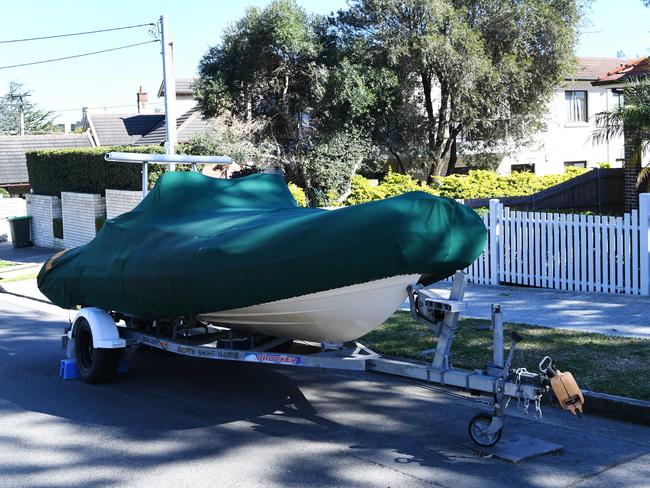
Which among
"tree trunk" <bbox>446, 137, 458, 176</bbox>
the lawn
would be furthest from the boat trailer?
"tree trunk" <bbox>446, 137, 458, 176</bbox>

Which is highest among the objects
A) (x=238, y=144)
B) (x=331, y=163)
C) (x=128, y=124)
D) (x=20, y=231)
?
(x=128, y=124)

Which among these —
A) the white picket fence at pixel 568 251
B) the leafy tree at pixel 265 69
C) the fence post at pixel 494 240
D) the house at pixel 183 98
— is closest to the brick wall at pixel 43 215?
the leafy tree at pixel 265 69

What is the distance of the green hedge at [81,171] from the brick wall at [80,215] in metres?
0.34

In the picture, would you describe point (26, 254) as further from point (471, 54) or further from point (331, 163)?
point (471, 54)

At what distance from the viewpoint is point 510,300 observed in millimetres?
13312

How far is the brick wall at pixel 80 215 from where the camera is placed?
25.0 m

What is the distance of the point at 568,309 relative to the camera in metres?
12.2

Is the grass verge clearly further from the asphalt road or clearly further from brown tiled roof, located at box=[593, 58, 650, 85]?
brown tiled roof, located at box=[593, 58, 650, 85]

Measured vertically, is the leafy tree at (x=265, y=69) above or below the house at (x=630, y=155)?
above

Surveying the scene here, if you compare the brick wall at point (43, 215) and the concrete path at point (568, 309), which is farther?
the brick wall at point (43, 215)

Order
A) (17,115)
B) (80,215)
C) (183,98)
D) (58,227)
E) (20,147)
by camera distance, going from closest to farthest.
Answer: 1. (80,215)
2. (58,227)
3. (20,147)
4. (183,98)
5. (17,115)

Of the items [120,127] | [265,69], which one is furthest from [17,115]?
[265,69]

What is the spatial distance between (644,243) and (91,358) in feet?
26.8

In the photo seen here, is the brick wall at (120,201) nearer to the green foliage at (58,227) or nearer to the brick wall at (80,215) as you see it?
the brick wall at (80,215)
